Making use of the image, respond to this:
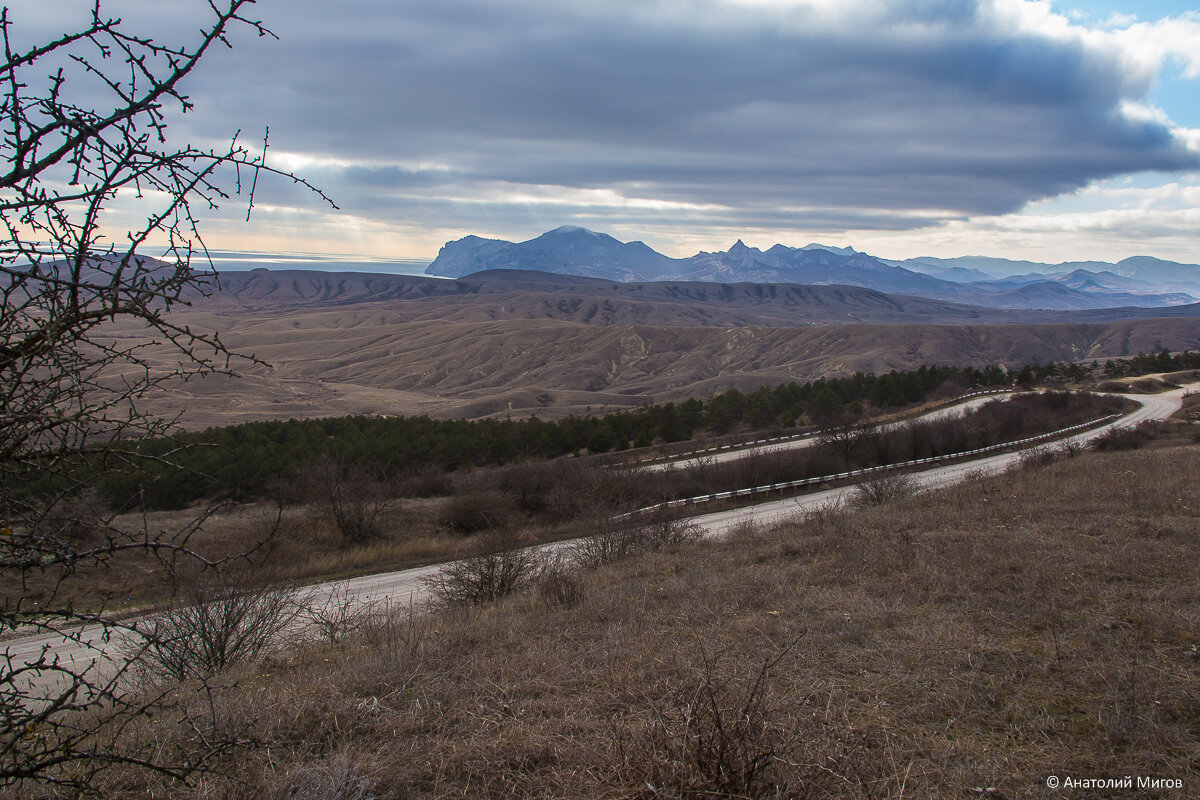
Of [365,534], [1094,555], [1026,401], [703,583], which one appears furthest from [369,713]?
[1026,401]

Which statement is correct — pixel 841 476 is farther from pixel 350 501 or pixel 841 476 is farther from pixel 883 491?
pixel 350 501

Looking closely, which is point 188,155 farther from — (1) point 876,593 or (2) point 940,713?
(1) point 876,593

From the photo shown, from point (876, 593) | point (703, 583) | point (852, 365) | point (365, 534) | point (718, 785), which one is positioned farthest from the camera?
point (852, 365)

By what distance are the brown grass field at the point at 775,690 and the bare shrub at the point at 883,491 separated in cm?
975

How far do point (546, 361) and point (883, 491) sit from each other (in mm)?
139149

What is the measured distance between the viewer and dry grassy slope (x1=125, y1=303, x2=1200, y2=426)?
107875 millimetres

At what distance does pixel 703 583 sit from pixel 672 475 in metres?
23.0

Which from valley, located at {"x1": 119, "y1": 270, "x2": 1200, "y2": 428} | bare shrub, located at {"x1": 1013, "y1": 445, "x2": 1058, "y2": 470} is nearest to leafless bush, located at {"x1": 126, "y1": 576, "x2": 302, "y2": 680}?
bare shrub, located at {"x1": 1013, "y1": 445, "x2": 1058, "y2": 470}

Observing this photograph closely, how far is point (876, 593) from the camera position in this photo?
318 inches

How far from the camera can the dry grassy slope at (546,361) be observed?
108m

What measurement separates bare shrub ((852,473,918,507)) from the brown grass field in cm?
975

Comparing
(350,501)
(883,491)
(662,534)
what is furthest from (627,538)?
(350,501)

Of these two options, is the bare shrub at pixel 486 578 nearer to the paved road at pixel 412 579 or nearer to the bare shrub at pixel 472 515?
the paved road at pixel 412 579

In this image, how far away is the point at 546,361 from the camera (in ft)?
518
